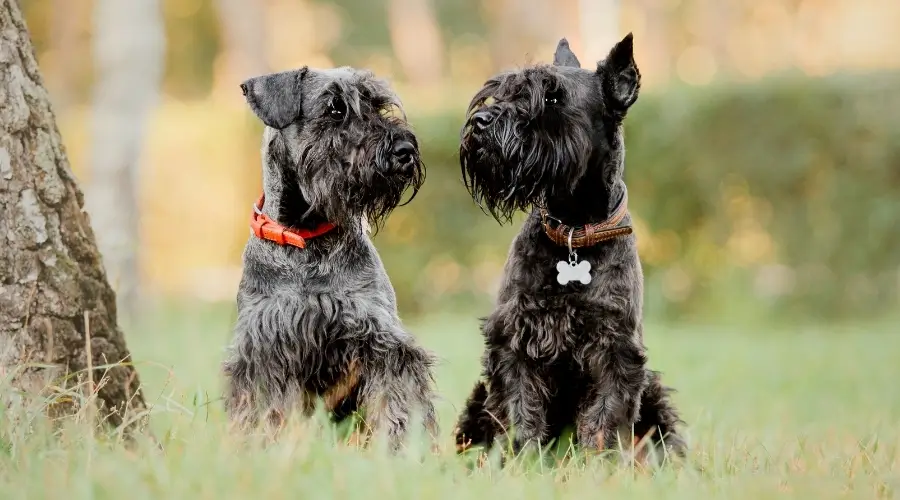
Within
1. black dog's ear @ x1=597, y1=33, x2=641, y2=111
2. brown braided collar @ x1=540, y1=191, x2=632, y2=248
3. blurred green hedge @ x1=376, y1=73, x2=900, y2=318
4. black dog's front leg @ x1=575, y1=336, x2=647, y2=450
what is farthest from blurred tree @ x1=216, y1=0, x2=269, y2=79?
black dog's front leg @ x1=575, y1=336, x2=647, y2=450

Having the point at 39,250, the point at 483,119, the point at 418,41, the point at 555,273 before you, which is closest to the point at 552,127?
the point at 483,119

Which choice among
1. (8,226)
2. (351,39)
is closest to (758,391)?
(8,226)

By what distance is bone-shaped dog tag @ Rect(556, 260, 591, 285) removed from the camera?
4.08 metres

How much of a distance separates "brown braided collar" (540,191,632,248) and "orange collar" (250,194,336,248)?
1.01 meters

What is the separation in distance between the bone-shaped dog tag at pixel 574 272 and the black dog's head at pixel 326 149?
815 millimetres

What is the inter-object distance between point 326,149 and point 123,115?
6963 mm

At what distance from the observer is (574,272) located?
4082mm

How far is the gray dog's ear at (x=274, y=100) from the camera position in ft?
13.5

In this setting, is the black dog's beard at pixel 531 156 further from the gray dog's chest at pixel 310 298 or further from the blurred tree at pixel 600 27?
the blurred tree at pixel 600 27

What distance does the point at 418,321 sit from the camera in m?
11.7

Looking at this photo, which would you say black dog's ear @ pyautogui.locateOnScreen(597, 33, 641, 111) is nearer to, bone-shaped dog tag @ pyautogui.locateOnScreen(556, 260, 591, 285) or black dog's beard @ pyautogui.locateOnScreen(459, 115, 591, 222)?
black dog's beard @ pyautogui.locateOnScreen(459, 115, 591, 222)

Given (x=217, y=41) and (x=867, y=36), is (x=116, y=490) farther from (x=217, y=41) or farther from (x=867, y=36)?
(x=217, y=41)

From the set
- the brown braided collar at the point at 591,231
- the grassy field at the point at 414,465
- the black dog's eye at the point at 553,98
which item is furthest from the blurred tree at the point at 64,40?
the brown braided collar at the point at 591,231

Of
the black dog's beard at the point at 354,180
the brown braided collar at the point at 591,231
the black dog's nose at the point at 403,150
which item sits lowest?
the brown braided collar at the point at 591,231
